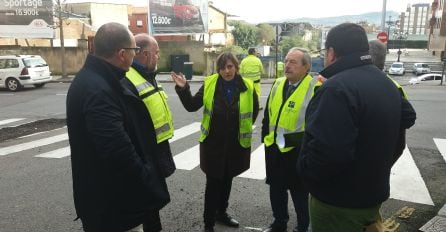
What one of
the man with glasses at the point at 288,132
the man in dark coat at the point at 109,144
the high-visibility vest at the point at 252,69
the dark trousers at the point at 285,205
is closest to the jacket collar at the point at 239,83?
the man with glasses at the point at 288,132

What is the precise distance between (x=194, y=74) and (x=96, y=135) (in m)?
25.2

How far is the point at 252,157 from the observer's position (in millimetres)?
6633

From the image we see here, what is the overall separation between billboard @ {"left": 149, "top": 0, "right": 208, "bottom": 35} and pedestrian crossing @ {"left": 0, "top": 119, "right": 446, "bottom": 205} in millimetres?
21234

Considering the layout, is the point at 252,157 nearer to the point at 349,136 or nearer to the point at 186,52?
the point at 349,136

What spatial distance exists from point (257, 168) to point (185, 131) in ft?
10.4

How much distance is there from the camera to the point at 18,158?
272 inches

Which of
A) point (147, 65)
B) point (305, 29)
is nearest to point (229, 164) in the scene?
point (147, 65)

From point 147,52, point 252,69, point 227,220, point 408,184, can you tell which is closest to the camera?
point 147,52

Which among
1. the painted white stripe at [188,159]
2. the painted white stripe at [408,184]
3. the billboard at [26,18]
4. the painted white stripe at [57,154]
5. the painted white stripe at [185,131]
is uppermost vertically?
the billboard at [26,18]

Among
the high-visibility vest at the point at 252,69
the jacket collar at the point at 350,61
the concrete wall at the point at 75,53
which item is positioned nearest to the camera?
the jacket collar at the point at 350,61

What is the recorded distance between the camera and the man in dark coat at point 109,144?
2.19 m

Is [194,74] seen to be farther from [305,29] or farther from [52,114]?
[305,29]

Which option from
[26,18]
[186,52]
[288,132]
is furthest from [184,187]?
[26,18]

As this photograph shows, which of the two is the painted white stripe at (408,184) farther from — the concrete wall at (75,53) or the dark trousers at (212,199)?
the concrete wall at (75,53)
